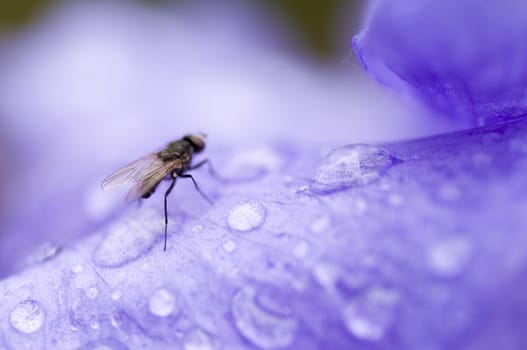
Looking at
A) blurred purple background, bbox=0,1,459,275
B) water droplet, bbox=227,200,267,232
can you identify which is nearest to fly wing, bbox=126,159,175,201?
blurred purple background, bbox=0,1,459,275

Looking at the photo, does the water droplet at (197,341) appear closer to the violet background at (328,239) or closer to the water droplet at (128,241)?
the violet background at (328,239)

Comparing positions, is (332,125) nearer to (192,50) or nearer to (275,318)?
(192,50)

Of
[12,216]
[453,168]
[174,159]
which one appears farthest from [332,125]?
[453,168]

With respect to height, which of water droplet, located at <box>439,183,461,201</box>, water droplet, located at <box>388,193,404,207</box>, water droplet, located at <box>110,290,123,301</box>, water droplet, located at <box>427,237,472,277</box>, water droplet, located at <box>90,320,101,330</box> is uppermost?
water droplet, located at <box>439,183,461,201</box>

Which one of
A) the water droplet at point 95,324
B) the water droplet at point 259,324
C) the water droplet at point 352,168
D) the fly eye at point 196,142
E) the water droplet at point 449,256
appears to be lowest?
the water droplet at point 95,324

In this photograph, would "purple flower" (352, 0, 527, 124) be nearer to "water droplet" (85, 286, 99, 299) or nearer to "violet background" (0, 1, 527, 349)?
"violet background" (0, 1, 527, 349)

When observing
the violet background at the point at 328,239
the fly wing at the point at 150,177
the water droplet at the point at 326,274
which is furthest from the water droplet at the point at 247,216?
the fly wing at the point at 150,177
